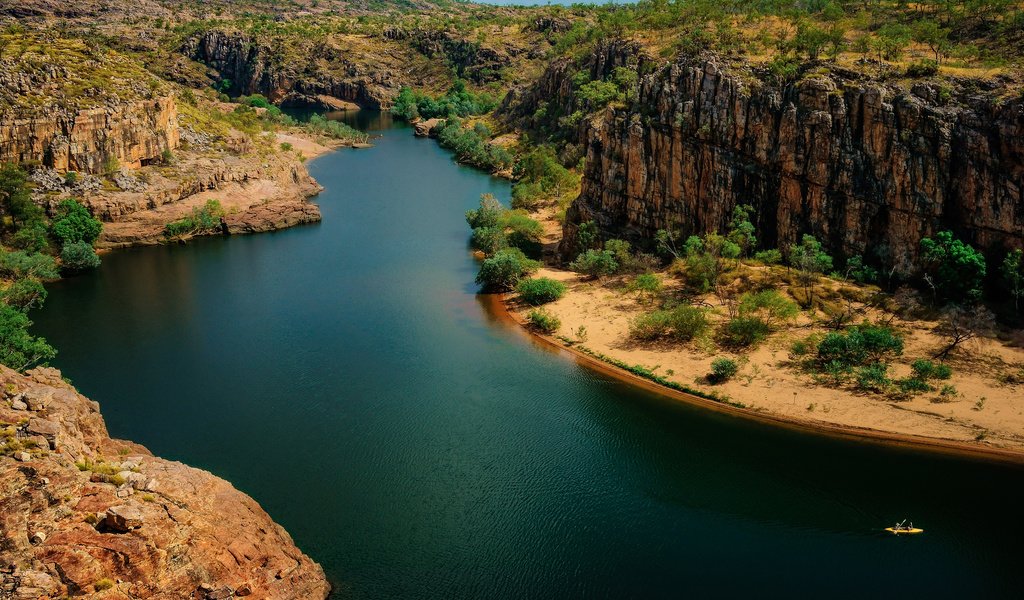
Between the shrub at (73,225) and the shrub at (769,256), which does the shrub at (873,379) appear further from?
the shrub at (73,225)

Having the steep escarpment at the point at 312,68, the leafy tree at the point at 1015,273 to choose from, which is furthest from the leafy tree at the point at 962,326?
the steep escarpment at the point at 312,68

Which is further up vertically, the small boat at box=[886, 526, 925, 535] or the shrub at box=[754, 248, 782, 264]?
the shrub at box=[754, 248, 782, 264]

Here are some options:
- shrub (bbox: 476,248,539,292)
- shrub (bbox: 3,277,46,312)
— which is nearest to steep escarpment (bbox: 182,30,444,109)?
shrub (bbox: 476,248,539,292)

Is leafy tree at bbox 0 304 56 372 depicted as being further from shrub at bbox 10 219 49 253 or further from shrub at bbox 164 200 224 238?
shrub at bbox 164 200 224 238

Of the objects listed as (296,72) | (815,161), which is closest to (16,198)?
(815,161)

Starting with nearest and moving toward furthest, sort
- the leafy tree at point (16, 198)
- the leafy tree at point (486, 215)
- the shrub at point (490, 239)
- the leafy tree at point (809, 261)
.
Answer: the leafy tree at point (809, 261), the leafy tree at point (16, 198), the shrub at point (490, 239), the leafy tree at point (486, 215)

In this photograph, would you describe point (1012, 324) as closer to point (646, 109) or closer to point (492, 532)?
point (646, 109)
